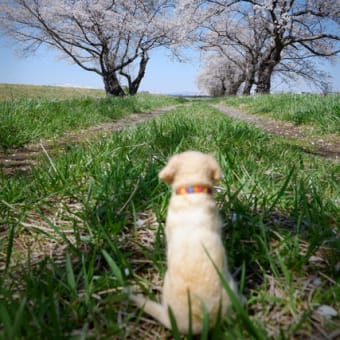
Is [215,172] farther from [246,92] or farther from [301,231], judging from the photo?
[246,92]

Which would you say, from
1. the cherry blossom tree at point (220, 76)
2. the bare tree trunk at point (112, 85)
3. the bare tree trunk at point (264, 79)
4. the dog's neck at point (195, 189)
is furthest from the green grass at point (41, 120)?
the cherry blossom tree at point (220, 76)

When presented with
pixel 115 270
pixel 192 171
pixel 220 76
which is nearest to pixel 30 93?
pixel 115 270

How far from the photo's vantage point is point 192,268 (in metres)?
1.07

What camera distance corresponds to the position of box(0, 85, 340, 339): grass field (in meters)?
1.20

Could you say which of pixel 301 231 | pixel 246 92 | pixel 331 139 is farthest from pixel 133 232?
pixel 246 92

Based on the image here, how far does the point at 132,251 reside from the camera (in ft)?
5.65

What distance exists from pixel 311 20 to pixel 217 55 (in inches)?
1096

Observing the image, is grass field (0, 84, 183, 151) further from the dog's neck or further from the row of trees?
the row of trees

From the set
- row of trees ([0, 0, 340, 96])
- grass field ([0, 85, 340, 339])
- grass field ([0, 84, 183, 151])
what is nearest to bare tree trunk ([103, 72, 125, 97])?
row of trees ([0, 0, 340, 96])

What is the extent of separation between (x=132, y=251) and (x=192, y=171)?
74cm

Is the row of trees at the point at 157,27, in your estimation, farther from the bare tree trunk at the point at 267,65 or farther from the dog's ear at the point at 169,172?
the dog's ear at the point at 169,172

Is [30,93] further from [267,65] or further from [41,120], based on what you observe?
[41,120]

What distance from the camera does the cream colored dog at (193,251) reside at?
1.07 metres

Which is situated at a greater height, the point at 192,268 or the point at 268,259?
the point at 192,268
